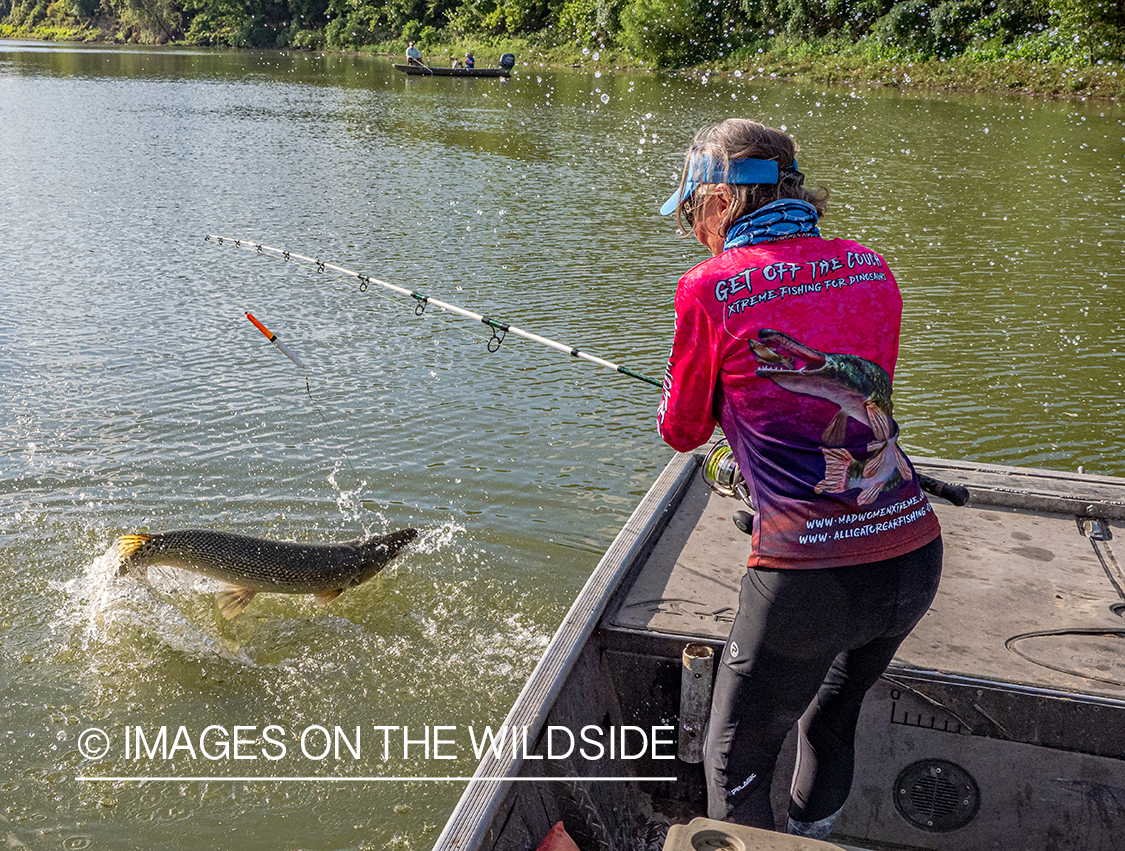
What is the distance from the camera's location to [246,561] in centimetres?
560

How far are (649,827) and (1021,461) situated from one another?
6.12m

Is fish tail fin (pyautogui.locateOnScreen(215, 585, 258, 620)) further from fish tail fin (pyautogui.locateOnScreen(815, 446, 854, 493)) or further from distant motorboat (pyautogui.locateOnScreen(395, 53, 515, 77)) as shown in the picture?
distant motorboat (pyautogui.locateOnScreen(395, 53, 515, 77))

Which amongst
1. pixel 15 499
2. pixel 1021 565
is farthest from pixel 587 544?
pixel 15 499

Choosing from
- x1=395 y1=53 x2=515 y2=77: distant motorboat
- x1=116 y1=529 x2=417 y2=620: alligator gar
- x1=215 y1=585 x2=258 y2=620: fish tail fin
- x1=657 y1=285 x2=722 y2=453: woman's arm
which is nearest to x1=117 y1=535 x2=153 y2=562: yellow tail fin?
x1=116 y1=529 x2=417 y2=620: alligator gar

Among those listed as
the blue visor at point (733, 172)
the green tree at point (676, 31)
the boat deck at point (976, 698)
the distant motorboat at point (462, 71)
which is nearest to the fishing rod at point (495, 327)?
the boat deck at point (976, 698)

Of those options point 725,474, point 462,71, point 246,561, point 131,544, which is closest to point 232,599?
point 246,561

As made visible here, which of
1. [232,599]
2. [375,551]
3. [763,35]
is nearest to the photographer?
[232,599]

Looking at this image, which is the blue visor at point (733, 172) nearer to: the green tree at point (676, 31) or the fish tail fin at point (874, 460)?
the fish tail fin at point (874, 460)

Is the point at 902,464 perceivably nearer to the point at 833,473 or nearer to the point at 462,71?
the point at 833,473

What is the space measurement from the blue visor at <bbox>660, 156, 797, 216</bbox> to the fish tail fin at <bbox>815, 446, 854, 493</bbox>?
79cm

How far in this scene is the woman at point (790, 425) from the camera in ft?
8.67

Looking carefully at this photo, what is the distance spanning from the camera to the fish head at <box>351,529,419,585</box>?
238 inches

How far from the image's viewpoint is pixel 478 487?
26.4 ft

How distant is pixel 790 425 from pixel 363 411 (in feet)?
23.6
